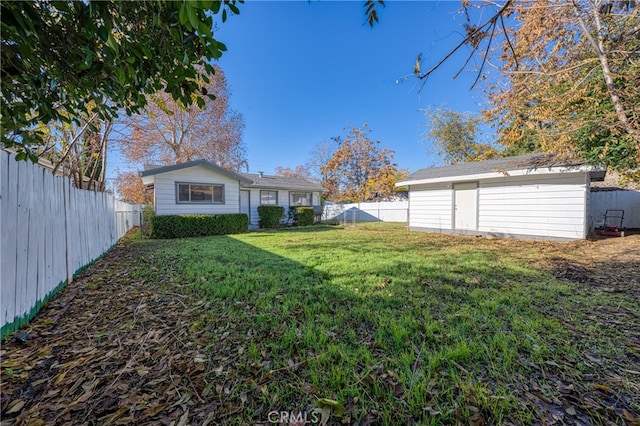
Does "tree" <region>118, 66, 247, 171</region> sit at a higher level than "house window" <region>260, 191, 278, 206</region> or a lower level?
higher

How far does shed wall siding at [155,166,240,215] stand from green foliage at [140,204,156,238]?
299 mm

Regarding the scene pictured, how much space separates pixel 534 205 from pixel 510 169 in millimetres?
1437

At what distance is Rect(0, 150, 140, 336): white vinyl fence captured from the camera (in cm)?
228

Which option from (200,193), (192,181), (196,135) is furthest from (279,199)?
(196,135)

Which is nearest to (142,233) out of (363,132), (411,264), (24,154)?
(24,154)

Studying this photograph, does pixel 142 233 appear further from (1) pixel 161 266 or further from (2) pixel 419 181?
(2) pixel 419 181

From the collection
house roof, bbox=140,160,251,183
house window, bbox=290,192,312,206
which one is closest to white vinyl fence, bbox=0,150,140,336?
house roof, bbox=140,160,251,183

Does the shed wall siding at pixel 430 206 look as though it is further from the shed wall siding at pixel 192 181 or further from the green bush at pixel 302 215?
the shed wall siding at pixel 192 181

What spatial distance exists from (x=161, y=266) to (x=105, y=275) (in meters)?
0.87

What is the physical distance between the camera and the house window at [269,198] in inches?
573

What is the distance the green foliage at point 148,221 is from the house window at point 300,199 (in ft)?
25.2

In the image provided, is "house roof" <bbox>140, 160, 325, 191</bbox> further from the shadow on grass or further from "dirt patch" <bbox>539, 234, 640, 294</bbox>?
"dirt patch" <bbox>539, 234, 640, 294</bbox>

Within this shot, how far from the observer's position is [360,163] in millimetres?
25891

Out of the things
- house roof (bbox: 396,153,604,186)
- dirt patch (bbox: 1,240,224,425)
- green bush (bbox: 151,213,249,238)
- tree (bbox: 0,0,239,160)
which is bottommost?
dirt patch (bbox: 1,240,224,425)
